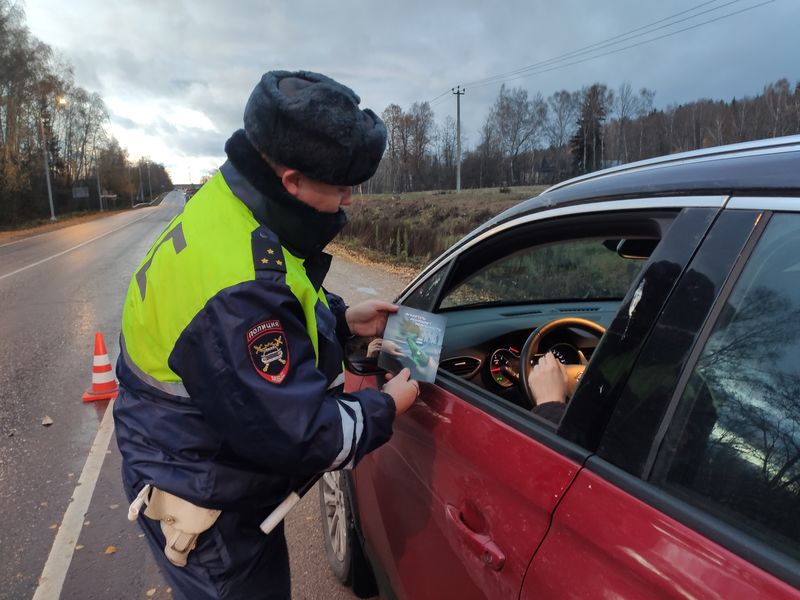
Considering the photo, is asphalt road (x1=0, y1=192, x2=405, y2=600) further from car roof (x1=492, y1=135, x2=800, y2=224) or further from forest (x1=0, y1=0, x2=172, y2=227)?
forest (x1=0, y1=0, x2=172, y2=227)

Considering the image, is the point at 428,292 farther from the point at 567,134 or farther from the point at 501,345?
the point at 567,134

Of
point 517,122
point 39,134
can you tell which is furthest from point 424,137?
point 39,134

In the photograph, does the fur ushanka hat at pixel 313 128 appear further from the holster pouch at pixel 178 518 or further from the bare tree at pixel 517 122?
the bare tree at pixel 517 122

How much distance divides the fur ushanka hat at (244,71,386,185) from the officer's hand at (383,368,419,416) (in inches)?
24.7

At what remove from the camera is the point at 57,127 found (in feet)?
209

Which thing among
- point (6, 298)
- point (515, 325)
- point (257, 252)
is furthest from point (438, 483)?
point (6, 298)

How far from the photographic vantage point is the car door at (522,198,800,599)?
0.90 metres

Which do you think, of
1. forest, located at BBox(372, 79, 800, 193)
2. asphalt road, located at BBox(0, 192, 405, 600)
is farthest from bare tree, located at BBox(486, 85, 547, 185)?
asphalt road, located at BBox(0, 192, 405, 600)

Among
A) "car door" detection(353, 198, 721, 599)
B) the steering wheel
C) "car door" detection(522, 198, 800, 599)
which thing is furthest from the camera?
the steering wheel

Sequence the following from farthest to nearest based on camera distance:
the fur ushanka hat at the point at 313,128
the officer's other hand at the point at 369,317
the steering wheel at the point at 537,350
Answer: the officer's other hand at the point at 369,317 → the steering wheel at the point at 537,350 → the fur ushanka hat at the point at 313,128

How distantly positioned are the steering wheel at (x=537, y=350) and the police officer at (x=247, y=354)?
0.55 metres

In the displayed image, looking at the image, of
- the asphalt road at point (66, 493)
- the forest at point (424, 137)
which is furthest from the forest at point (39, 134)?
the asphalt road at point (66, 493)

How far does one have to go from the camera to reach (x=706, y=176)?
1.16 meters

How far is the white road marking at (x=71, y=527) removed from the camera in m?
2.77
